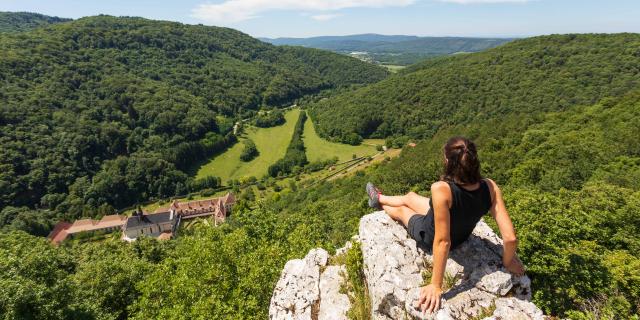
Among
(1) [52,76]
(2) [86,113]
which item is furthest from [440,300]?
(1) [52,76]

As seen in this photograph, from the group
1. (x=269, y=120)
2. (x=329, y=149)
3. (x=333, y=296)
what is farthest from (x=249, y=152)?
(x=333, y=296)

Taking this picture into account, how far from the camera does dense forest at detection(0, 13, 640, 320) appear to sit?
12352 millimetres

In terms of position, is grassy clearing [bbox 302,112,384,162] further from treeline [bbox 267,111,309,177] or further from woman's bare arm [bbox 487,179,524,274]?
woman's bare arm [bbox 487,179,524,274]

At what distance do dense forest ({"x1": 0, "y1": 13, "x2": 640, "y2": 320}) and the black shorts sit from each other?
3119mm

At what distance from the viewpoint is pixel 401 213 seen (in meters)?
8.31

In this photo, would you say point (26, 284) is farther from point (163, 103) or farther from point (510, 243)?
point (163, 103)

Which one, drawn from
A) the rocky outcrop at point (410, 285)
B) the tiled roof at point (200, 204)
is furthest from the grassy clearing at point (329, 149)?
the rocky outcrop at point (410, 285)

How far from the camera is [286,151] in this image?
108 m

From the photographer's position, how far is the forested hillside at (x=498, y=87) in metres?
89.5

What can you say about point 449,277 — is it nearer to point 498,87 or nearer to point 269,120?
point 498,87

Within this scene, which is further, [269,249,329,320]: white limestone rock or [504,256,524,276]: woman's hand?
[269,249,329,320]: white limestone rock

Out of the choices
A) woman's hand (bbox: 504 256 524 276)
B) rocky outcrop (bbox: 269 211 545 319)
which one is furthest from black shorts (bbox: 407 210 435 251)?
woman's hand (bbox: 504 256 524 276)

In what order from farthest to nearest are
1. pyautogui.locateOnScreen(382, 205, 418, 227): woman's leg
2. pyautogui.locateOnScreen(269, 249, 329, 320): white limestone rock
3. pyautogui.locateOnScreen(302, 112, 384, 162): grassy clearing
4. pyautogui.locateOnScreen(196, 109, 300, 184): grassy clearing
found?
1. pyautogui.locateOnScreen(302, 112, 384, 162): grassy clearing
2. pyautogui.locateOnScreen(196, 109, 300, 184): grassy clearing
3. pyautogui.locateOnScreen(269, 249, 329, 320): white limestone rock
4. pyautogui.locateOnScreen(382, 205, 418, 227): woman's leg

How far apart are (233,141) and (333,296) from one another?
115 metres
